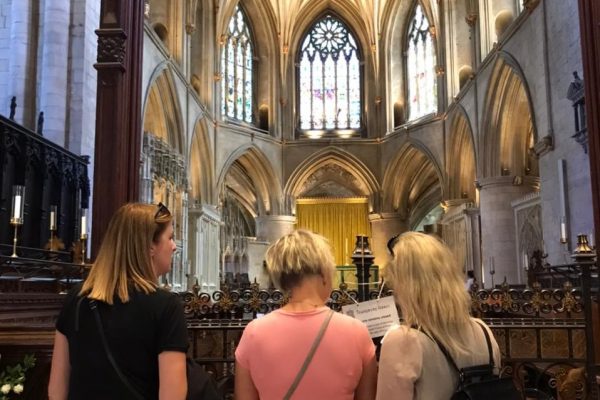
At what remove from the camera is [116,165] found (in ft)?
16.3

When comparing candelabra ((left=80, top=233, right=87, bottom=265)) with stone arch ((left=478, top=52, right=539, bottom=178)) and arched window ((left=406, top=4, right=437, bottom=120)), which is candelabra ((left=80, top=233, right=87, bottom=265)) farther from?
arched window ((left=406, top=4, right=437, bottom=120))

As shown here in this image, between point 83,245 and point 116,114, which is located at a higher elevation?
point 116,114

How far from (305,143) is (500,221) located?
34.9 ft

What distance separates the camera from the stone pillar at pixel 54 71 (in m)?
9.99

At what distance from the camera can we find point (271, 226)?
23.7 m

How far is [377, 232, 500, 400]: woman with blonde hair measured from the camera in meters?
1.81

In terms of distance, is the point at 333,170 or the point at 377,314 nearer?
the point at 377,314

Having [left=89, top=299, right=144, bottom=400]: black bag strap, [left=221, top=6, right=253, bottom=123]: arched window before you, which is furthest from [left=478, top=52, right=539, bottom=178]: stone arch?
[left=89, top=299, right=144, bottom=400]: black bag strap

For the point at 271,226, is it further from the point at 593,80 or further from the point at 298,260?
the point at 298,260

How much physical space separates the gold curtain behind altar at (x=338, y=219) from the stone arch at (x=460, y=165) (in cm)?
592

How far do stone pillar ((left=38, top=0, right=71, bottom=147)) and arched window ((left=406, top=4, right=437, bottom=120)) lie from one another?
14.1 meters

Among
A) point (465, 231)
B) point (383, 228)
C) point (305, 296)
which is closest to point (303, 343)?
point (305, 296)

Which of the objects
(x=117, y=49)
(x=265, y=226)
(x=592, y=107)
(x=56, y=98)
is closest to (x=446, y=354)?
(x=592, y=107)

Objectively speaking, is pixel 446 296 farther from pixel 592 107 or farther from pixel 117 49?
pixel 117 49
